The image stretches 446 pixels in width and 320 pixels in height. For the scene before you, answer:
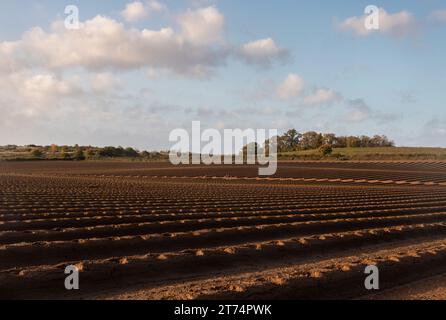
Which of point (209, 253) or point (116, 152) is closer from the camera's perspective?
point (209, 253)

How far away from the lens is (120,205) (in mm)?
16172

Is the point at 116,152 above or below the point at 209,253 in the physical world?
above

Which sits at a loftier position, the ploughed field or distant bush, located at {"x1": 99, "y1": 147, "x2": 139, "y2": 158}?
distant bush, located at {"x1": 99, "y1": 147, "x2": 139, "y2": 158}

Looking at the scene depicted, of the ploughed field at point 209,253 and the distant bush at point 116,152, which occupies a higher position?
the distant bush at point 116,152

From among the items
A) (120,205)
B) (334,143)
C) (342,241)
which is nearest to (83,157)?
(334,143)

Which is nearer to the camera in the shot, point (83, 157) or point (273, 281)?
point (273, 281)

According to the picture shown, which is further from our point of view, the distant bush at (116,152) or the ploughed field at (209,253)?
the distant bush at (116,152)

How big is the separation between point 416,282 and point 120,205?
10827mm

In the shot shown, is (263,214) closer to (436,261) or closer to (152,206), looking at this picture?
(152,206)

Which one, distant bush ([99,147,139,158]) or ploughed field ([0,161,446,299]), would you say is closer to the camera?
ploughed field ([0,161,446,299])

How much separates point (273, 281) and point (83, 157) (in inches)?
3578
